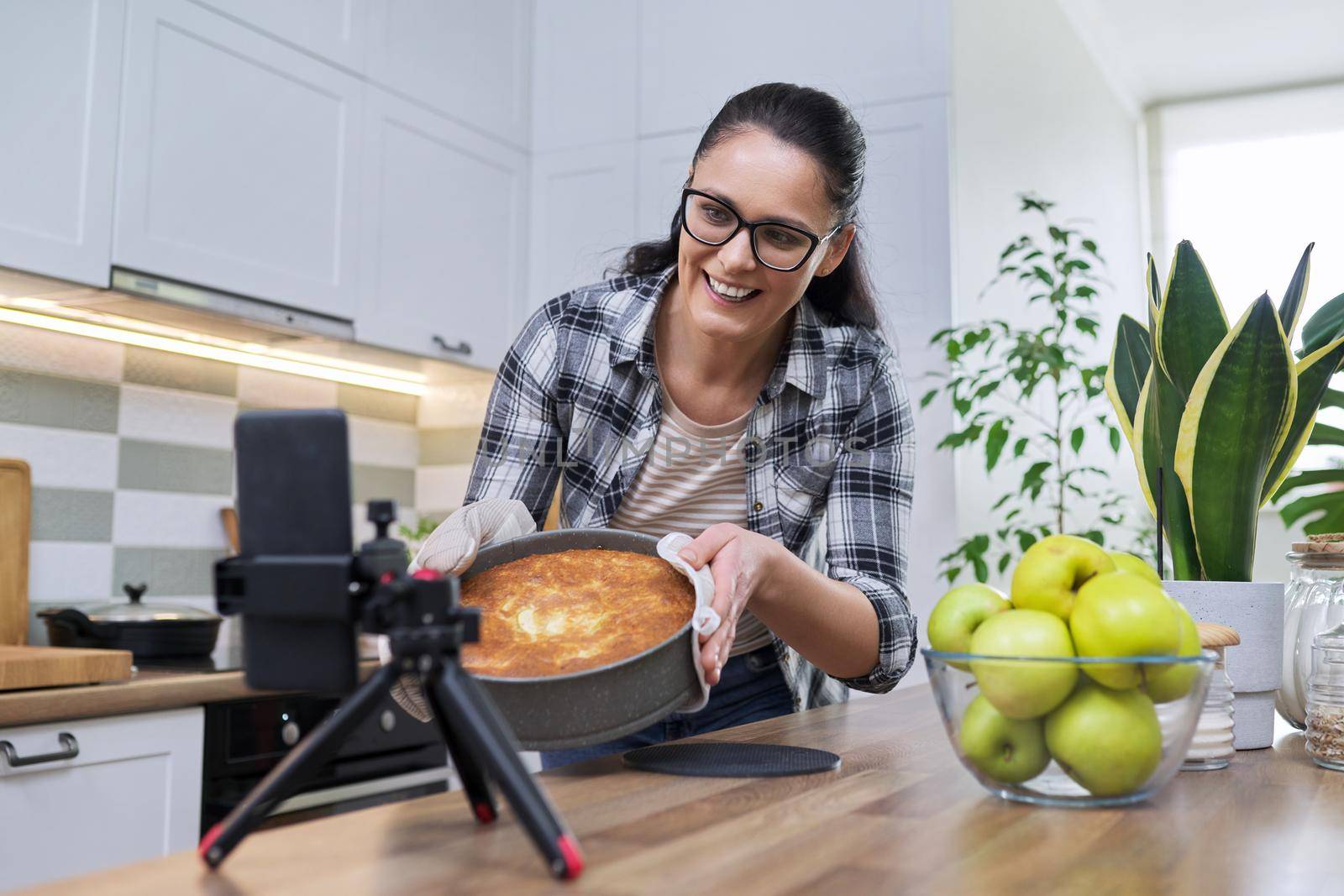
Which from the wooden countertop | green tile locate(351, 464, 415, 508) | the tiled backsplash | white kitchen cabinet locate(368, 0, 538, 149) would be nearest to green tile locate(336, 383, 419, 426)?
the tiled backsplash

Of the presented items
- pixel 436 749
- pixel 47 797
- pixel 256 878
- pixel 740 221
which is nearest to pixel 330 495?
pixel 256 878

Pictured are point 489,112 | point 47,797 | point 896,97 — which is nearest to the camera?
point 47,797

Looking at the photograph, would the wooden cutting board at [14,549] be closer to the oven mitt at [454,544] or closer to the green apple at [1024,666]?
the oven mitt at [454,544]

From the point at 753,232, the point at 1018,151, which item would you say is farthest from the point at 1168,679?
the point at 1018,151

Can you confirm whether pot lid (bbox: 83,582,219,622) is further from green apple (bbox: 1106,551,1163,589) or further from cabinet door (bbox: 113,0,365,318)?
green apple (bbox: 1106,551,1163,589)

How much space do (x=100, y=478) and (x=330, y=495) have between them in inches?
87.8

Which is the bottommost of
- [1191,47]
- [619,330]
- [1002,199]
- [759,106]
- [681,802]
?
[681,802]

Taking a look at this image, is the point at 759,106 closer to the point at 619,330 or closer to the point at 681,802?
the point at 619,330

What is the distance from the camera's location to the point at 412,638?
1.78 feet

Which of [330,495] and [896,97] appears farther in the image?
[896,97]

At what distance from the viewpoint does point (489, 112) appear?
125 inches

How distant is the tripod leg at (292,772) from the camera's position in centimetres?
57

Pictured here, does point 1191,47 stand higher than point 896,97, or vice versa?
point 1191,47

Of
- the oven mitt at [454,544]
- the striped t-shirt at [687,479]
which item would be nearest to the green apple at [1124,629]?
the oven mitt at [454,544]
